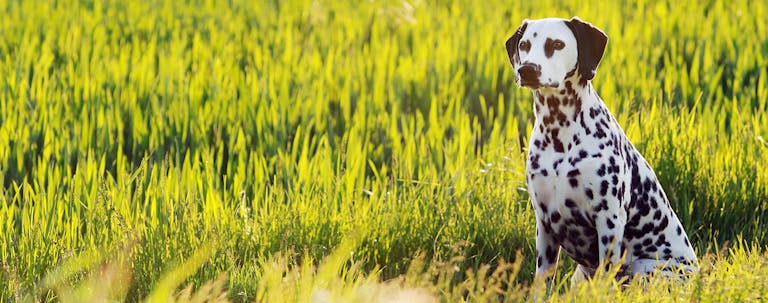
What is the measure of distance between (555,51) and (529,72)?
4.6 inches

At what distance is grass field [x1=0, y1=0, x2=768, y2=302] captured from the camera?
332cm

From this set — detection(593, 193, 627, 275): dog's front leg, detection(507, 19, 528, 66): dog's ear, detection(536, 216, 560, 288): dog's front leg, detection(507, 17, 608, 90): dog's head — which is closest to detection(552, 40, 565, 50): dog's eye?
detection(507, 17, 608, 90): dog's head

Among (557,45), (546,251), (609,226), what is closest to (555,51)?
(557,45)

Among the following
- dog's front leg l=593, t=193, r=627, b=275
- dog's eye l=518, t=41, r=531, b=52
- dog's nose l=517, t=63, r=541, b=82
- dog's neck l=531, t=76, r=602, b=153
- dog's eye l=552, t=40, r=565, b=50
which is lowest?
dog's front leg l=593, t=193, r=627, b=275

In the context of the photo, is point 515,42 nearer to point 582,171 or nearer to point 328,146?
point 582,171

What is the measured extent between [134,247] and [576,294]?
140 cm

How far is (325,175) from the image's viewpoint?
4242mm

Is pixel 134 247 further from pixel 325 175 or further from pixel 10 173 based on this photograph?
pixel 10 173

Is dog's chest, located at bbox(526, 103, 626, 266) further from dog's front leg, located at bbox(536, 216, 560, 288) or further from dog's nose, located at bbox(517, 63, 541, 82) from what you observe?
dog's nose, located at bbox(517, 63, 541, 82)

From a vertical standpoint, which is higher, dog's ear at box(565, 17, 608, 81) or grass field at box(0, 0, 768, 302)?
dog's ear at box(565, 17, 608, 81)

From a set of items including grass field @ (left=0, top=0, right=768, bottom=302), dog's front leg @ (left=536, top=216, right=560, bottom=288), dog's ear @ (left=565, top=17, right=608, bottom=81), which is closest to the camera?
dog's ear @ (left=565, top=17, right=608, bottom=81)

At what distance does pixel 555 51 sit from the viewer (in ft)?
9.43

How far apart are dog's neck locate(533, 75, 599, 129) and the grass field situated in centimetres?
44

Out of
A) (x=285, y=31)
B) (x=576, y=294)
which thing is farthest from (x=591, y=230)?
(x=285, y=31)
